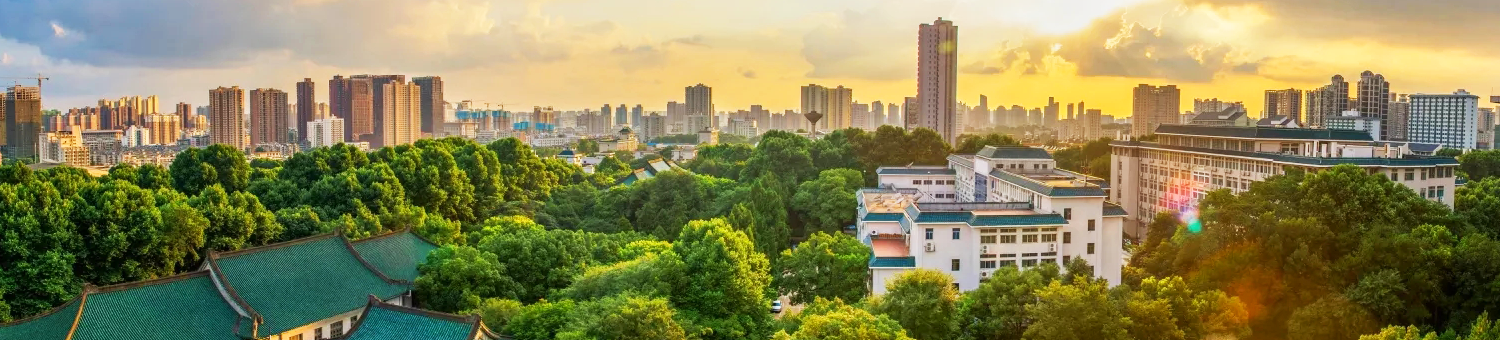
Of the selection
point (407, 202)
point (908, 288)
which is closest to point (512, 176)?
point (407, 202)

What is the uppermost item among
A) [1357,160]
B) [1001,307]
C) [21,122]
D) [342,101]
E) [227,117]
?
[342,101]

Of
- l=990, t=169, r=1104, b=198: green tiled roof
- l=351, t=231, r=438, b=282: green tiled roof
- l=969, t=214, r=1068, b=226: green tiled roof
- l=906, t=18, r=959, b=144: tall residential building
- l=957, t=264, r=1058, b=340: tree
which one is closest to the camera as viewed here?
l=957, t=264, r=1058, b=340: tree

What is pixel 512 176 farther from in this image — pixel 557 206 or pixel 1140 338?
pixel 1140 338

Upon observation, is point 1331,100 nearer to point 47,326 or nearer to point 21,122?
point 47,326

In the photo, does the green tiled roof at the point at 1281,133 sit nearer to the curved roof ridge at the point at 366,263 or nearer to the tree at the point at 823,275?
the tree at the point at 823,275

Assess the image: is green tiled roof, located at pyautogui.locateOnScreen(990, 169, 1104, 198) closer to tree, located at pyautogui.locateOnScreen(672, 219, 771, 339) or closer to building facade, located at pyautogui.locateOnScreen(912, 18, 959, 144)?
tree, located at pyautogui.locateOnScreen(672, 219, 771, 339)

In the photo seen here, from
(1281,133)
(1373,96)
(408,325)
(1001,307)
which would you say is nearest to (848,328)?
(1001,307)

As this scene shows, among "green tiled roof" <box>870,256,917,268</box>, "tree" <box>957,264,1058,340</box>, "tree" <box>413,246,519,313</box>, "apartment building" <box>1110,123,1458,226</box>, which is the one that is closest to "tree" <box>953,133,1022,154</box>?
"apartment building" <box>1110,123,1458,226</box>
